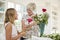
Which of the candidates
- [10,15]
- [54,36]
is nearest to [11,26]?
[10,15]

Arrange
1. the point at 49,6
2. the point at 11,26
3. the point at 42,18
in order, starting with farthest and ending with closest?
the point at 49,6 → the point at 42,18 → the point at 11,26

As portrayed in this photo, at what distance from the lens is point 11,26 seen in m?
1.94

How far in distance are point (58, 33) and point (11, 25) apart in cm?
78

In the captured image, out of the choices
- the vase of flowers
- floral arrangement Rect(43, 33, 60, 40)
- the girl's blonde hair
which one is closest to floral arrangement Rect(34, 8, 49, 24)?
the vase of flowers

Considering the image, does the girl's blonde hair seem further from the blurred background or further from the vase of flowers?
the vase of flowers

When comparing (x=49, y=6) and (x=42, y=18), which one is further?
(x=49, y=6)

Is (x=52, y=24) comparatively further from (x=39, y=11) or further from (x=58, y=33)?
(x=39, y=11)

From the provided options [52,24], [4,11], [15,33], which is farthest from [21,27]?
[52,24]

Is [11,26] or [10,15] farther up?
[10,15]

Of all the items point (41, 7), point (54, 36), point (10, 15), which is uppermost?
point (41, 7)

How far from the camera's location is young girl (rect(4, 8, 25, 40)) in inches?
75.5

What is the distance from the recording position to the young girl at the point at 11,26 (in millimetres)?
1919

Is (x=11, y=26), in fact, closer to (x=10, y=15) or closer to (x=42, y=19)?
(x=10, y=15)

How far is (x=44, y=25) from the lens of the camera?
7.04 ft
